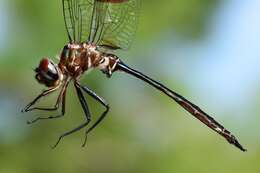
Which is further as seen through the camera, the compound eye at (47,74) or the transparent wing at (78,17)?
the transparent wing at (78,17)

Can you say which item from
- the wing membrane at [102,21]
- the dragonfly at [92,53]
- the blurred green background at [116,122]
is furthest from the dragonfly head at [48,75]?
the blurred green background at [116,122]

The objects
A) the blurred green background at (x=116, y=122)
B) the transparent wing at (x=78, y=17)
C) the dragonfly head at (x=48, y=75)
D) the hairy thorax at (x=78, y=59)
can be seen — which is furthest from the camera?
the blurred green background at (x=116, y=122)

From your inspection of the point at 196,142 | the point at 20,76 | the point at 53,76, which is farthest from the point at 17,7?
the point at 53,76

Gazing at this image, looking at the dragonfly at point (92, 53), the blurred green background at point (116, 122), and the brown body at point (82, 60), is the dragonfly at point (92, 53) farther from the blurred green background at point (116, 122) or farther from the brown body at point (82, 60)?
the blurred green background at point (116, 122)

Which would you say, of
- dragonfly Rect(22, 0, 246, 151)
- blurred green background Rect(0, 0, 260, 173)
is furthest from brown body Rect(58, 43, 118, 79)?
blurred green background Rect(0, 0, 260, 173)

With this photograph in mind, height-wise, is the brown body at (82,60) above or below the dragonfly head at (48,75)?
below

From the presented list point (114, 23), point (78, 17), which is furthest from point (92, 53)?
point (114, 23)

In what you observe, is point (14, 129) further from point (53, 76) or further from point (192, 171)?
point (53, 76)
